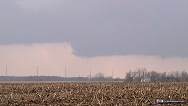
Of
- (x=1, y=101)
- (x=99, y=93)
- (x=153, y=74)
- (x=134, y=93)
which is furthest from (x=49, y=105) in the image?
(x=153, y=74)

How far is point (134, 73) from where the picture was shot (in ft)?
427

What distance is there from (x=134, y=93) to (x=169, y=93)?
8.66ft

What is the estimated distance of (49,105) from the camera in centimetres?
2428

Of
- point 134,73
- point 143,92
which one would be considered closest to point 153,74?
point 134,73

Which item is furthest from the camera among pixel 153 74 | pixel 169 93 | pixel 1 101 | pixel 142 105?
pixel 153 74

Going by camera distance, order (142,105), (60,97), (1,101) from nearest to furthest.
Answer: (142,105)
(1,101)
(60,97)

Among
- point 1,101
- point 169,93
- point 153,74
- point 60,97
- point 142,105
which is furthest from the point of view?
point 153,74

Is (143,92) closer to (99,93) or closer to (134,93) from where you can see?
(134,93)

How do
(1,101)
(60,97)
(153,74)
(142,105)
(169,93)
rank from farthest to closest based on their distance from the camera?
1. (153,74)
2. (169,93)
3. (60,97)
4. (1,101)
5. (142,105)

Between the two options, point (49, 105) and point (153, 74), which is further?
point (153, 74)

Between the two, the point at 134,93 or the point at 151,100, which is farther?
the point at 134,93

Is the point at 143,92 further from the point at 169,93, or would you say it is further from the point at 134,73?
the point at 134,73

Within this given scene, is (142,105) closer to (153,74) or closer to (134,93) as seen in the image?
(134,93)

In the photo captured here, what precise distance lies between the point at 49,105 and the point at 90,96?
4.35 metres
